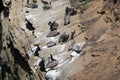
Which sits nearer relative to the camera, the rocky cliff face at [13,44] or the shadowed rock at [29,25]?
the rocky cliff face at [13,44]

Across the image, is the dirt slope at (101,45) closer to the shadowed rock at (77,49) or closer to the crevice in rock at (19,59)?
the shadowed rock at (77,49)

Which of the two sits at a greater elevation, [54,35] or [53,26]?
[53,26]

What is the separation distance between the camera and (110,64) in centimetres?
1502

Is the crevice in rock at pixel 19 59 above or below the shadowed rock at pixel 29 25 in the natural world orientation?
below

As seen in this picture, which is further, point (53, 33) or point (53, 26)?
point (53, 26)

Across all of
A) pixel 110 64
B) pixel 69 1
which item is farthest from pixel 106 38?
pixel 69 1

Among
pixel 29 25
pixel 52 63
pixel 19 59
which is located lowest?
pixel 19 59

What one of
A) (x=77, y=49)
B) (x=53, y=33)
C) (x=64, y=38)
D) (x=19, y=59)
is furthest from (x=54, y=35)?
(x=19, y=59)

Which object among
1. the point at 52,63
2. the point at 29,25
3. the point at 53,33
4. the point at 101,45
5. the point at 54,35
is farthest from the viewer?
the point at 29,25

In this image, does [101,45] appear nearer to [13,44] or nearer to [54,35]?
[54,35]

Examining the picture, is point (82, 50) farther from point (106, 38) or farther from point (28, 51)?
point (28, 51)

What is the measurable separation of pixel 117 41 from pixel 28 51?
5.66 m

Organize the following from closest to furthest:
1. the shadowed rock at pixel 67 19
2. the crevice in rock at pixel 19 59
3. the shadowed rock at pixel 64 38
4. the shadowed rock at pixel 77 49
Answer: the shadowed rock at pixel 77 49, the shadowed rock at pixel 64 38, the shadowed rock at pixel 67 19, the crevice in rock at pixel 19 59

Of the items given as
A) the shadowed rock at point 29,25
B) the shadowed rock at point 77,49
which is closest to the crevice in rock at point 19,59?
the shadowed rock at point 29,25
